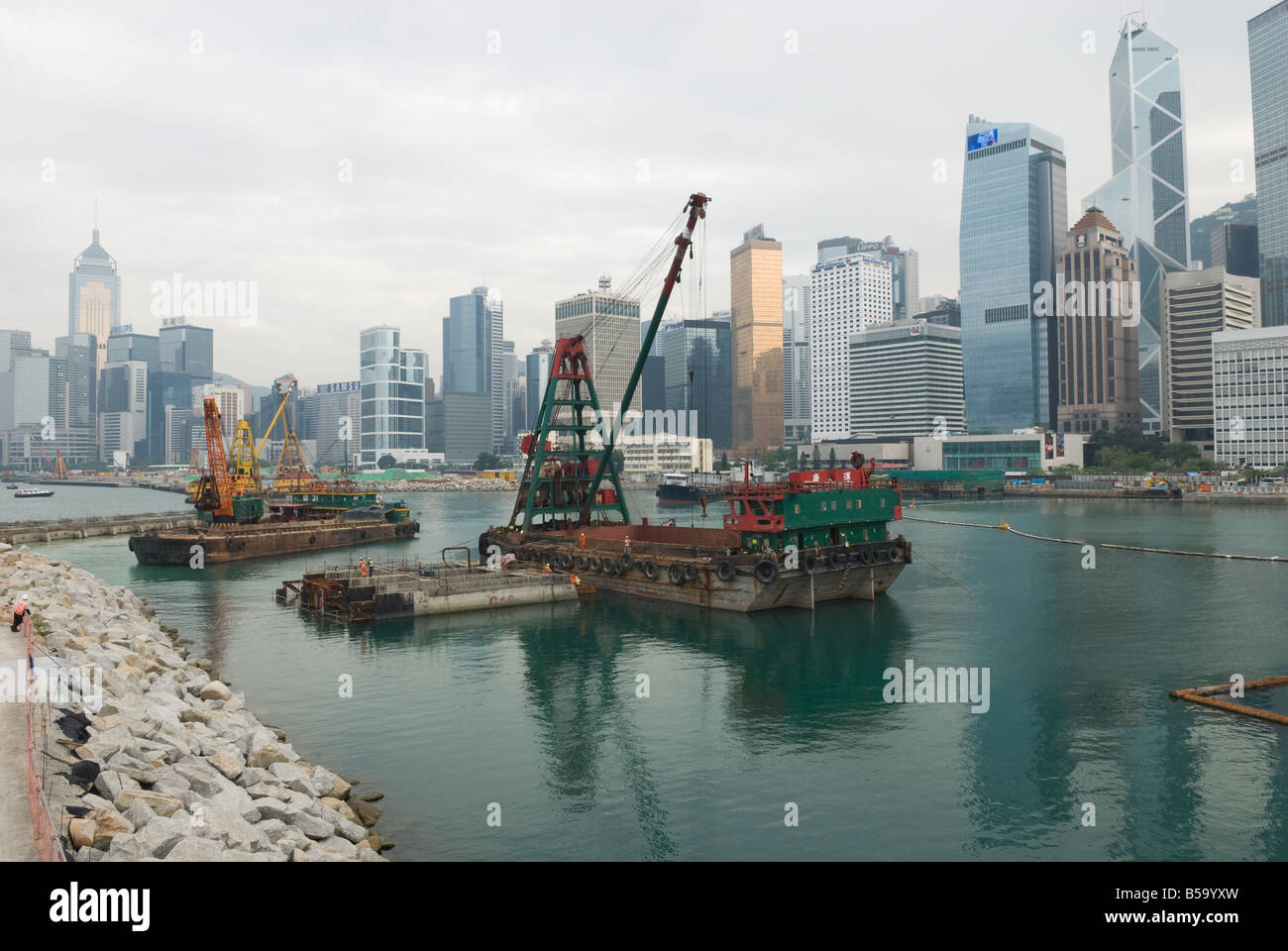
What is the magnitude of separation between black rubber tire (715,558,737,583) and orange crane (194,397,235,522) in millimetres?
68973

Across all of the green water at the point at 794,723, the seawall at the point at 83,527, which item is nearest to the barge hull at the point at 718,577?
the green water at the point at 794,723

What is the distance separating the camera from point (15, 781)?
17.6 meters

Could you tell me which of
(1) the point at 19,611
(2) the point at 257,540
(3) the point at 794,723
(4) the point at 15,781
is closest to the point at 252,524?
(2) the point at 257,540

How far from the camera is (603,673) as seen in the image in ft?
132

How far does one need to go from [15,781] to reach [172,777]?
3.39m

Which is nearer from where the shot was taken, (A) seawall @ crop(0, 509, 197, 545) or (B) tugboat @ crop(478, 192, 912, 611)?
(B) tugboat @ crop(478, 192, 912, 611)

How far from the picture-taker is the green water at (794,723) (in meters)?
22.5

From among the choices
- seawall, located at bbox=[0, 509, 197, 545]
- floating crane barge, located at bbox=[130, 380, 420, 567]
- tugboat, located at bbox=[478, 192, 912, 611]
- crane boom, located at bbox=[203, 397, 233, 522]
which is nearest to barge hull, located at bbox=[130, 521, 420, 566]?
floating crane barge, located at bbox=[130, 380, 420, 567]

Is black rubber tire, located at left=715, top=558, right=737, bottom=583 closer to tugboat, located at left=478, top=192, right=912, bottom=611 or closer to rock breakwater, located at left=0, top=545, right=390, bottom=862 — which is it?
tugboat, located at left=478, top=192, right=912, bottom=611

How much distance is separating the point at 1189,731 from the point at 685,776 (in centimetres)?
1764

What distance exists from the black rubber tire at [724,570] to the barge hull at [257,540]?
55.3 metres

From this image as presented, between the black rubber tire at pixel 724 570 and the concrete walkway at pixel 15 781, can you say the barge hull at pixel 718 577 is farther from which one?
the concrete walkway at pixel 15 781

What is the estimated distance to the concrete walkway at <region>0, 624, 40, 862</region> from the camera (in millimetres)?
14766
